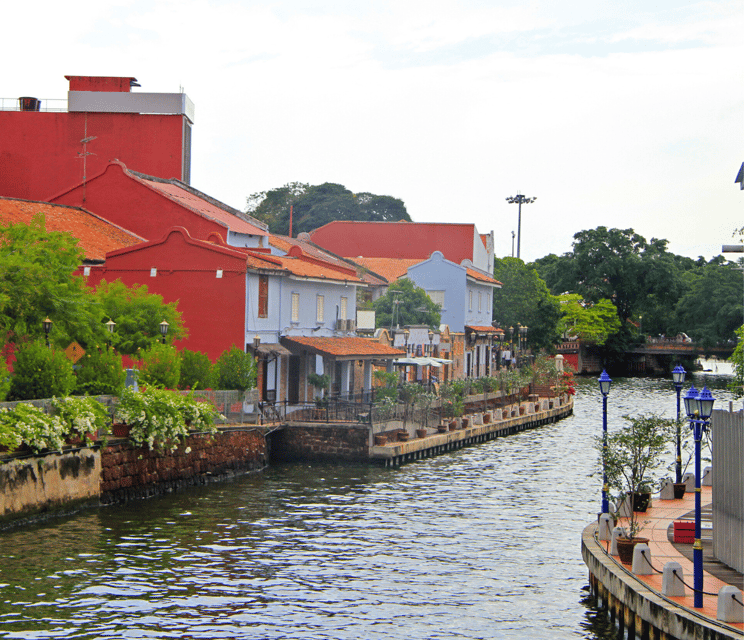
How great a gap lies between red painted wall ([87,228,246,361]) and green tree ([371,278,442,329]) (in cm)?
2220

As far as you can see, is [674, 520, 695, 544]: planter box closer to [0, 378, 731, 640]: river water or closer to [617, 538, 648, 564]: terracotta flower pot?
[617, 538, 648, 564]: terracotta flower pot

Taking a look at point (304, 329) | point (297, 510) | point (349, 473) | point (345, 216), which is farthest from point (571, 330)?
point (297, 510)

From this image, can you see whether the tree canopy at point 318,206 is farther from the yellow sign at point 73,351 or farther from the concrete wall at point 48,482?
the concrete wall at point 48,482

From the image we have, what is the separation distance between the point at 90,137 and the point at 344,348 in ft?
62.8

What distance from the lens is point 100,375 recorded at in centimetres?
3155

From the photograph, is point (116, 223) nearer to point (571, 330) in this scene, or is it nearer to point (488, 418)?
point (488, 418)

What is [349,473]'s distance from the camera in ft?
126

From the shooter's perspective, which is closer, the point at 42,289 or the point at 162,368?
the point at 42,289

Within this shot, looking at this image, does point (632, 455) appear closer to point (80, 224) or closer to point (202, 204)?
point (80, 224)

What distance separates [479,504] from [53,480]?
13150mm

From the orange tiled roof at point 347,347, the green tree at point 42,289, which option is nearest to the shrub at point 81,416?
the green tree at point 42,289

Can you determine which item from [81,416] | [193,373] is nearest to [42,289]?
[81,416]

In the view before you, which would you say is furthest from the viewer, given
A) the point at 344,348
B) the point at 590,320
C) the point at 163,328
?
the point at 590,320

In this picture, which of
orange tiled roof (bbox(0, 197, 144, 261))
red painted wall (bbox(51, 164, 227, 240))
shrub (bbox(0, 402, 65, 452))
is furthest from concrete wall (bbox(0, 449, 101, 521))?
red painted wall (bbox(51, 164, 227, 240))
